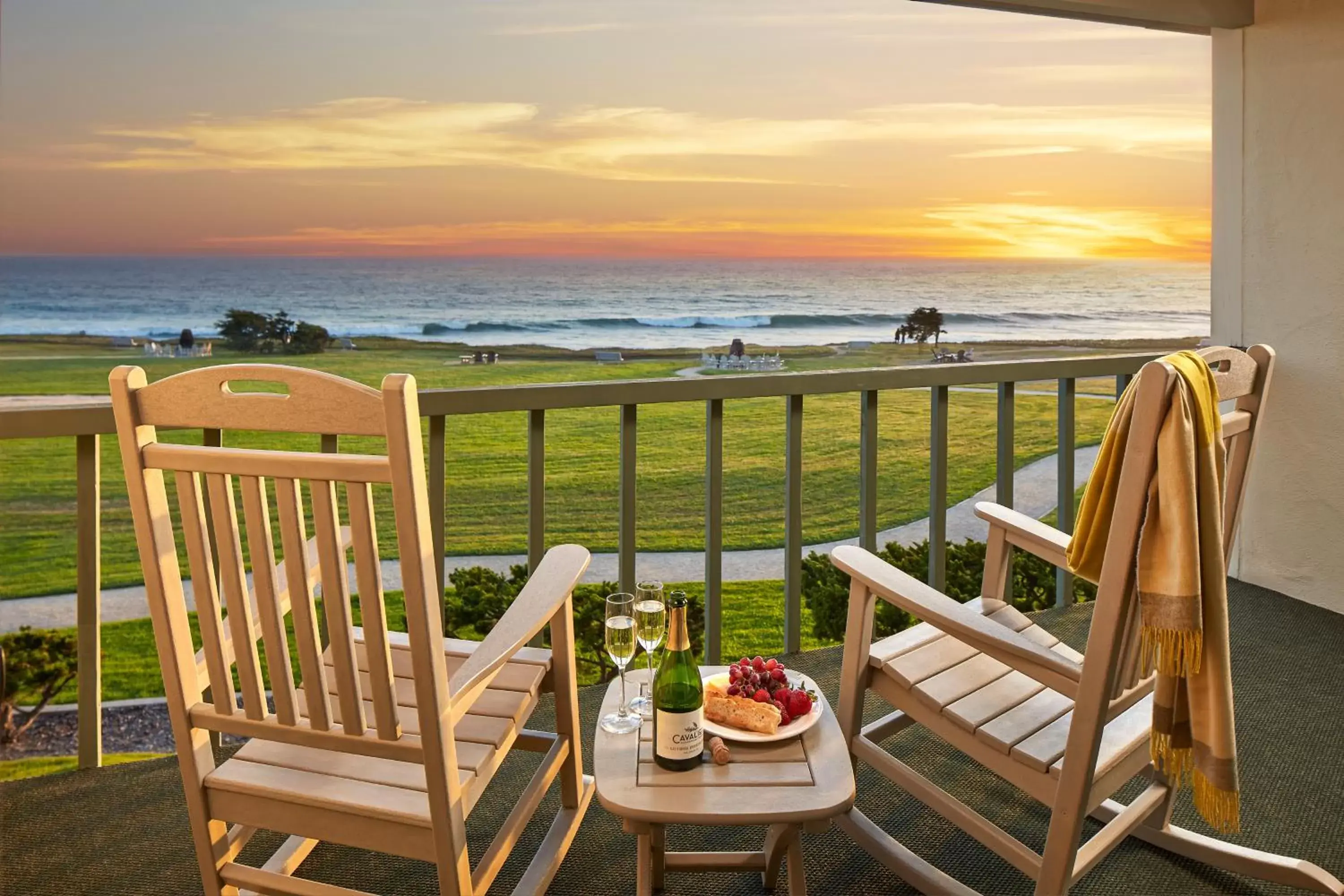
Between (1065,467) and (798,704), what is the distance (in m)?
2.09

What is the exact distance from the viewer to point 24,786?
7.37 ft

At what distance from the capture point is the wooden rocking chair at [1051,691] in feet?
4.79

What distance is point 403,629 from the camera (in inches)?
322

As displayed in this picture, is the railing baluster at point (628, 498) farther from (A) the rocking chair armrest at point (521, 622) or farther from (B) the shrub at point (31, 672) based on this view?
(B) the shrub at point (31, 672)

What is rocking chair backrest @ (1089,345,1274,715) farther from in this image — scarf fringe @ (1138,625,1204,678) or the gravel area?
the gravel area

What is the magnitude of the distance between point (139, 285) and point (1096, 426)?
11814 mm

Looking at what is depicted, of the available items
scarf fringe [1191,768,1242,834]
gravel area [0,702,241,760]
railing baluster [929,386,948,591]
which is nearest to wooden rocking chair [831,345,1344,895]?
scarf fringe [1191,768,1242,834]

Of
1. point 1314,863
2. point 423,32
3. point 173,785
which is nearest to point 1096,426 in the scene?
point 423,32

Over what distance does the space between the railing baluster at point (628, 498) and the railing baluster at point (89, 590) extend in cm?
128

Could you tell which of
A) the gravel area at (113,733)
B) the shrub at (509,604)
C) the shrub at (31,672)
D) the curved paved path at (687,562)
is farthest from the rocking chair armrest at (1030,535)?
A: the gravel area at (113,733)

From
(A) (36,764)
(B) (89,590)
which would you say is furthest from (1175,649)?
(A) (36,764)

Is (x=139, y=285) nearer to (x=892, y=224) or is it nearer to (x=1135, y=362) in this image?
(x=892, y=224)

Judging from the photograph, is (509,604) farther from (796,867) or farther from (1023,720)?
(1023,720)

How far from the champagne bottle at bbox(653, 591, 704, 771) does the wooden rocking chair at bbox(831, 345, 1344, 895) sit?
0.40m
